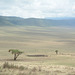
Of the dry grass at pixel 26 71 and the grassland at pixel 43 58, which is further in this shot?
the grassland at pixel 43 58

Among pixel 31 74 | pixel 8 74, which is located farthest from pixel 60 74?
pixel 8 74

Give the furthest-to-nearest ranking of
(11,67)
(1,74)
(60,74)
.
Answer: (11,67) → (60,74) → (1,74)

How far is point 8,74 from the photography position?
16.7 m

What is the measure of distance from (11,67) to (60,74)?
5158mm

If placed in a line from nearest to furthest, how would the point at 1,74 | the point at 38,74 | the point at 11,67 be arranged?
the point at 1,74 < the point at 38,74 < the point at 11,67

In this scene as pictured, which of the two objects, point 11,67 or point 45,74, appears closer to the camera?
point 45,74

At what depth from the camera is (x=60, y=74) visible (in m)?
18.8

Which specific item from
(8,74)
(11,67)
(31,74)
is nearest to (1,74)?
(8,74)

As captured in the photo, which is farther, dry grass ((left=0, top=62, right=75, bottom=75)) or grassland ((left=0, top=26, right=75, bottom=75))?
grassland ((left=0, top=26, right=75, bottom=75))

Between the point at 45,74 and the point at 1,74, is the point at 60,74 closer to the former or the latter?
the point at 45,74

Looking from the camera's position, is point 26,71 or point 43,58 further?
point 43,58

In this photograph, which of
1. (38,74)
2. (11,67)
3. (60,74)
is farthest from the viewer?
(11,67)

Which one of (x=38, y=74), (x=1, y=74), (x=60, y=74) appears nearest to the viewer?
(x=1, y=74)

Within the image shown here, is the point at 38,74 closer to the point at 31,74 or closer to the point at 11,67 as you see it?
the point at 31,74
